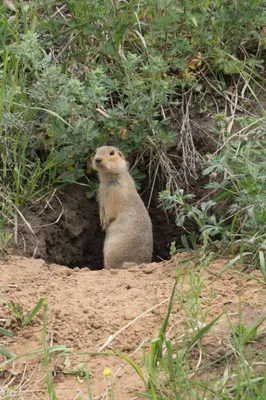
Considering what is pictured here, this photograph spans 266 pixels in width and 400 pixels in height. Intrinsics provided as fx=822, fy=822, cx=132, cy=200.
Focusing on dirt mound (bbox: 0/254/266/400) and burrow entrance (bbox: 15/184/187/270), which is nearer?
dirt mound (bbox: 0/254/266/400)

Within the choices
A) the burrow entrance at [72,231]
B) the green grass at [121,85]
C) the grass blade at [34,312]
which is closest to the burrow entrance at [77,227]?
the burrow entrance at [72,231]

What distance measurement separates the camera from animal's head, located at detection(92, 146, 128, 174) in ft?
21.9

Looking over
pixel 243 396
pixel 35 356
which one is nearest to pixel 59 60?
pixel 35 356

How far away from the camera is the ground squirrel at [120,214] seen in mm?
6836

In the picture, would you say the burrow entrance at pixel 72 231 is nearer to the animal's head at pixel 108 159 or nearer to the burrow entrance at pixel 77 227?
the burrow entrance at pixel 77 227

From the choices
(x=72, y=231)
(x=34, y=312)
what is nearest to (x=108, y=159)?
(x=72, y=231)

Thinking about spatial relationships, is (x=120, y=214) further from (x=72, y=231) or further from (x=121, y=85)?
(x=121, y=85)

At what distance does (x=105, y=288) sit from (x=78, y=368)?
0.99m

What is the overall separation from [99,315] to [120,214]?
2634 millimetres

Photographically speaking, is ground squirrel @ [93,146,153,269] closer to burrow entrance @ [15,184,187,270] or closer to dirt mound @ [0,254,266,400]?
burrow entrance @ [15,184,187,270]

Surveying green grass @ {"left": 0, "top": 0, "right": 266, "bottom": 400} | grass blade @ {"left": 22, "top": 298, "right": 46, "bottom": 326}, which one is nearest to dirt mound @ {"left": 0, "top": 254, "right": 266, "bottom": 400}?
grass blade @ {"left": 22, "top": 298, "right": 46, "bottom": 326}

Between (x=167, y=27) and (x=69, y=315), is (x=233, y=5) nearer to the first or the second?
(x=167, y=27)

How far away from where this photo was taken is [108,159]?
21.9ft

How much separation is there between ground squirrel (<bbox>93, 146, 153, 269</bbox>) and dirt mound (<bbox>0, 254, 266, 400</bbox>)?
4.57 feet
